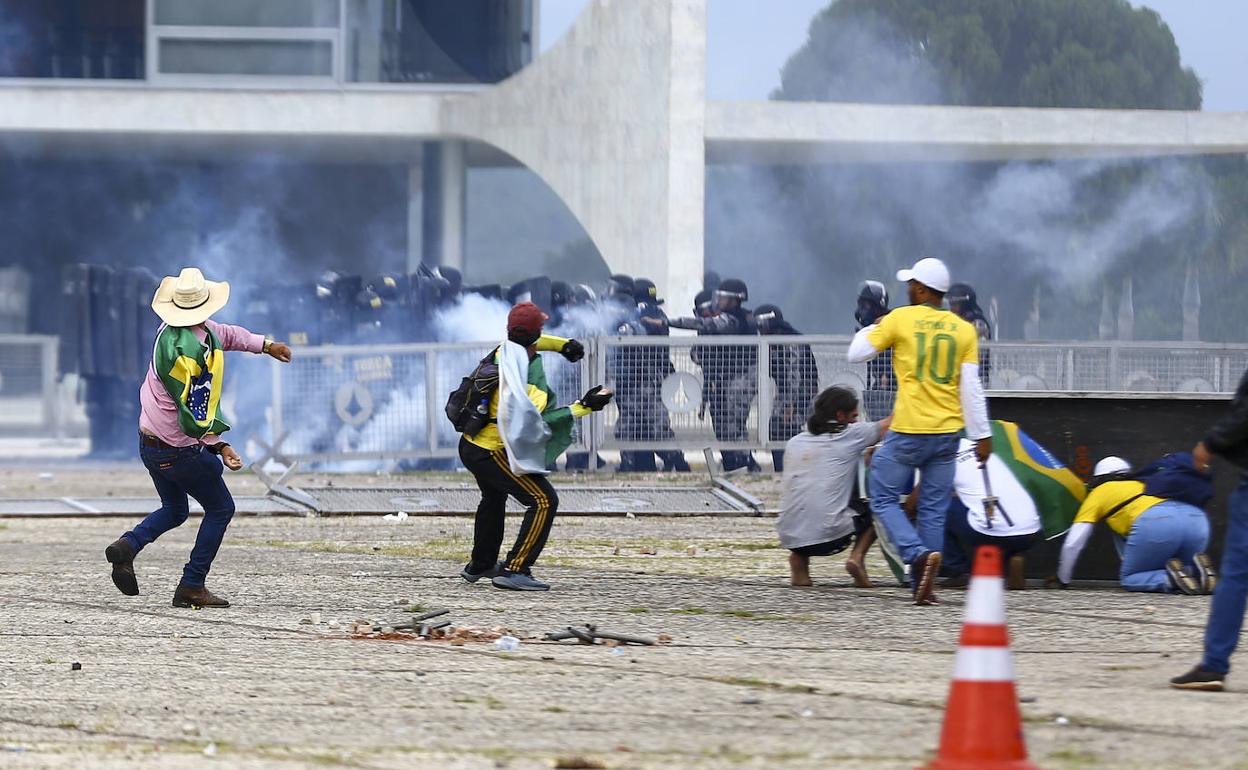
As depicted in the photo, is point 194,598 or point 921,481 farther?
point 921,481

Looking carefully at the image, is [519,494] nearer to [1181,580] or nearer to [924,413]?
[924,413]

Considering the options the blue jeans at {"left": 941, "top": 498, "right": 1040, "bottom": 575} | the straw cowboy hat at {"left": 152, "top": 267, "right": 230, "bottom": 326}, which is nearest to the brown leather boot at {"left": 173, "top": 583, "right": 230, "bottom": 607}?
the straw cowboy hat at {"left": 152, "top": 267, "right": 230, "bottom": 326}

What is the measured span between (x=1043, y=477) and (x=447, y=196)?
22.6m

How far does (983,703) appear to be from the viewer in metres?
4.80

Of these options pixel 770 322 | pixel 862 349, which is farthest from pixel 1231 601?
pixel 770 322

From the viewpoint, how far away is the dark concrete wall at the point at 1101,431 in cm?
945

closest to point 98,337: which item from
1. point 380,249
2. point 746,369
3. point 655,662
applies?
point 746,369

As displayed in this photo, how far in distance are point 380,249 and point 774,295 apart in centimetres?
751

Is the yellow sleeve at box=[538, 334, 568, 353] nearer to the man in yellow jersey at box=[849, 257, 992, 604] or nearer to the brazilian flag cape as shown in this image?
the brazilian flag cape

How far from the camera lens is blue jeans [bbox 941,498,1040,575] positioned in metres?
9.12

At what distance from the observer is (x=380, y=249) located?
36.1 metres

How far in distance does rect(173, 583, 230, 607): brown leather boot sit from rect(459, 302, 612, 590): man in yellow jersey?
4.53 feet

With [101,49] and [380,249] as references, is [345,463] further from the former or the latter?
[380,249]

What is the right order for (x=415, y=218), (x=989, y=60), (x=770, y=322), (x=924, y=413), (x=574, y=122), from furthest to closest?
(x=415, y=218) → (x=989, y=60) → (x=574, y=122) → (x=770, y=322) → (x=924, y=413)
